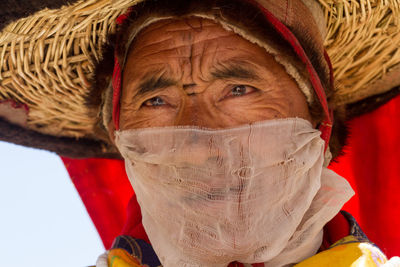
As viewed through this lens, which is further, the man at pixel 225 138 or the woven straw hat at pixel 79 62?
the woven straw hat at pixel 79 62

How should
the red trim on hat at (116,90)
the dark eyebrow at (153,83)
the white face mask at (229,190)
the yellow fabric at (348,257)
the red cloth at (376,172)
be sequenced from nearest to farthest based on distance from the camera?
the white face mask at (229,190), the yellow fabric at (348,257), the dark eyebrow at (153,83), the red trim on hat at (116,90), the red cloth at (376,172)

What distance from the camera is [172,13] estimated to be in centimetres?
173

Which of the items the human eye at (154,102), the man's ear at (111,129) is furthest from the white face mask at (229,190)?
the man's ear at (111,129)

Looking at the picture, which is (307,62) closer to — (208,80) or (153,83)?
(208,80)

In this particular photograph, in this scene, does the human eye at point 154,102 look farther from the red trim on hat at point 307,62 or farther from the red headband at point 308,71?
the red trim on hat at point 307,62

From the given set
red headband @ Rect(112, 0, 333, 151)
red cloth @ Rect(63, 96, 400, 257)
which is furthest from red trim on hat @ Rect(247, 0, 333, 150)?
red cloth @ Rect(63, 96, 400, 257)

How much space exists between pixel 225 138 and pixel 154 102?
1.25 ft

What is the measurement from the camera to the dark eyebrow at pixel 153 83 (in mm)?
1772

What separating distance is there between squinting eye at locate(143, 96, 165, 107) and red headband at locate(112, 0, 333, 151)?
126 mm

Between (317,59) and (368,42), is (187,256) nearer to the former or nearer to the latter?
(317,59)

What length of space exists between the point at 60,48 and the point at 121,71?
0.24m

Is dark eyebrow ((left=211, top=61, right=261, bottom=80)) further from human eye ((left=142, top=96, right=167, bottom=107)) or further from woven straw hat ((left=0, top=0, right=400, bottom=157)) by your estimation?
woven straw hat ((left=0, top=0, right=400, bottom=157))

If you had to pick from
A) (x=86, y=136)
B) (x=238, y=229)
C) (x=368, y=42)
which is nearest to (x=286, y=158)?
(x=238, y=229)

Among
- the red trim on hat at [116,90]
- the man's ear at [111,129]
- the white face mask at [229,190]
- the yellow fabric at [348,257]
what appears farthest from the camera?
the man's ear at [111,129]
